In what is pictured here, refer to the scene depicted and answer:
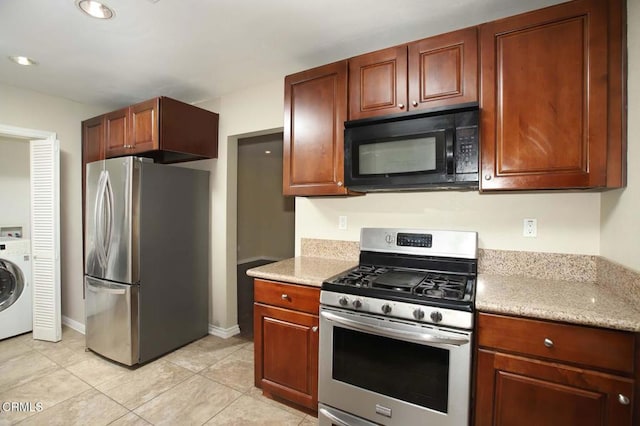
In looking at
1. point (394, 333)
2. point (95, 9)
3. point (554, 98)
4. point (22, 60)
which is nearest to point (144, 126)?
point (22, 60)

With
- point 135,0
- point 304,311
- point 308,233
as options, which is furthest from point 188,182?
point 304,311

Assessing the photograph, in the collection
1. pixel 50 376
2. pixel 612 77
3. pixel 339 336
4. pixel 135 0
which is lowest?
pixel 50 376

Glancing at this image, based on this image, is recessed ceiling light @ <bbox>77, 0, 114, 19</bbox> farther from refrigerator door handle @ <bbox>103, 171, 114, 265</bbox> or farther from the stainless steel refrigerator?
refrigerator door handle @ <bbox>103, 171, 114, 265</bbox>

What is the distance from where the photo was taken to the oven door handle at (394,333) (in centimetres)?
141

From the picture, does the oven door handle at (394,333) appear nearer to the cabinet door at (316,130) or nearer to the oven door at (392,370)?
the oven door at (392,370)

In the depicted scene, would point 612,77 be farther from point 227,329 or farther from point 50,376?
point 50,376

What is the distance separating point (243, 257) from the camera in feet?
17.7

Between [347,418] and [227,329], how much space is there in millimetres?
1857

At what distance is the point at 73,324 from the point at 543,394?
432 centimetres

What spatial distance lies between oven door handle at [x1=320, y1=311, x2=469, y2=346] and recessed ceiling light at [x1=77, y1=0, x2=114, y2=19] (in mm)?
2175

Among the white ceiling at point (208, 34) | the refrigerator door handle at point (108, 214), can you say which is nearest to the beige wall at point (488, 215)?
the white ceiling at point (208, 34)

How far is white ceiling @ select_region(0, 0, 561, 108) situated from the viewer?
1756 mm

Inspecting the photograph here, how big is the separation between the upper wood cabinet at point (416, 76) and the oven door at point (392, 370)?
4.10 ft

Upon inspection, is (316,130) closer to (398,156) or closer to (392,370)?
(398,156)
